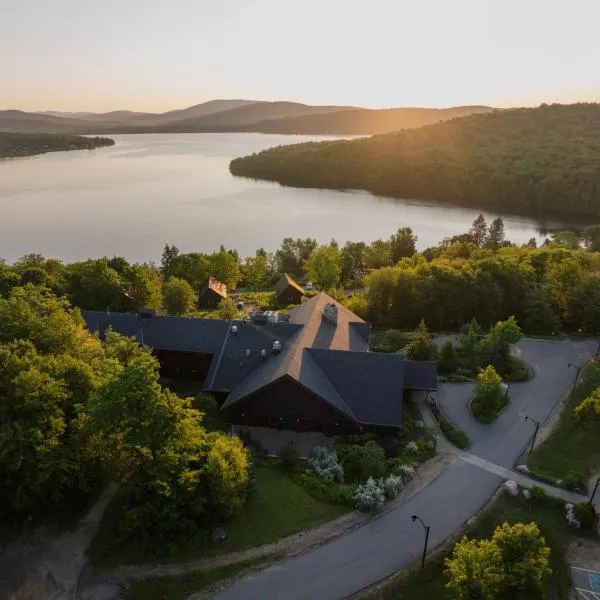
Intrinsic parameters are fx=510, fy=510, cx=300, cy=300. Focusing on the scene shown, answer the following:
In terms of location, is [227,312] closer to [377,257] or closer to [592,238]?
[377,257]

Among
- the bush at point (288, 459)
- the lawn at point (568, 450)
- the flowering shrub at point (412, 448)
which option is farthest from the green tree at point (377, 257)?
the bush at point (288, 459)

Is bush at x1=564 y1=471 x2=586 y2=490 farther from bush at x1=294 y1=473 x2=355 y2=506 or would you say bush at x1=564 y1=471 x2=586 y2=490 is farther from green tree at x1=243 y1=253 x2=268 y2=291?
green tree at x1=243 y1=253 x2=268 y2=291

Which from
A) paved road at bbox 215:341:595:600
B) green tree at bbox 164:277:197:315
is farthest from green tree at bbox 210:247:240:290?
paved road at bbox 215:341:595:600

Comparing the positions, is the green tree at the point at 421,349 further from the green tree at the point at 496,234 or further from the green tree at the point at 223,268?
the green tree at the point at 496,234

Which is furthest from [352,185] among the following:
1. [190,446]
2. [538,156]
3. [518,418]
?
[190,446]

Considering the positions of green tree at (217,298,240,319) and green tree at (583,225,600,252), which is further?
green tree at (583,225,600,252)
